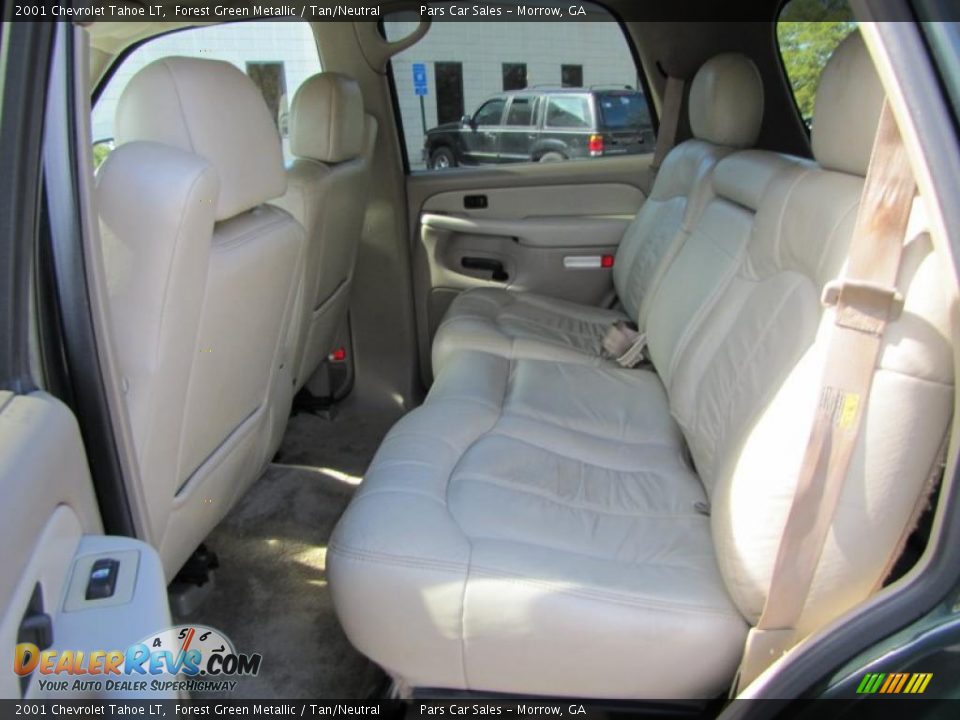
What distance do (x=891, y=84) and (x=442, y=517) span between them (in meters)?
0.85

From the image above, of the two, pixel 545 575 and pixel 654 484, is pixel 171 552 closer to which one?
pixel 545 575

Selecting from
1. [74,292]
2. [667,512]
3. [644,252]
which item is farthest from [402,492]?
[644,252]

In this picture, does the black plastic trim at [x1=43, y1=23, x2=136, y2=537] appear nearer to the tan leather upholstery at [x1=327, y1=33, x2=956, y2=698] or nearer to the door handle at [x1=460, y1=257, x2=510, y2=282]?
the tan leather upholstery at [x1=327, y1=33, x2=956, y2=698]

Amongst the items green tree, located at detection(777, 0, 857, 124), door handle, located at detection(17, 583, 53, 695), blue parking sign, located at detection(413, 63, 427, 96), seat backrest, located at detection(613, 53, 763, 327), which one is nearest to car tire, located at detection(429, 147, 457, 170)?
blue parking sign, located at detection(413, 63, 427, 96)

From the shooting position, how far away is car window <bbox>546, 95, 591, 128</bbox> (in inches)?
111

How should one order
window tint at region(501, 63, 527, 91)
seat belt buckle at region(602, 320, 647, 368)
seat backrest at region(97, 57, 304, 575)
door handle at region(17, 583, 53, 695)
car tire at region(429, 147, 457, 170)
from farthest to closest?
car tire at region(429, 147, 457, 170)
window tint at region(501, 63, 527, 91)
seat belt buckle at region(602, 320, 647, 368)
seat backrest at region(97, 57, 304, 575)
door handle at region(17, 583, 53, 695)

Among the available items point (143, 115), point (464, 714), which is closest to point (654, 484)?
point (464, 714)

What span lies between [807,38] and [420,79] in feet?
4.17

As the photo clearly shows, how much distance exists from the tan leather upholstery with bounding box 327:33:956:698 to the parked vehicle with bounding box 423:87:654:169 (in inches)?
53.2

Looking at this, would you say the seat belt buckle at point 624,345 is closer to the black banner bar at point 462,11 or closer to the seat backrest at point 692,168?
the seat backrest at point 692,168

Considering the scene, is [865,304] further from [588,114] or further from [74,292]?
[588,114]

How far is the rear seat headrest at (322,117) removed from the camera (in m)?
2.05

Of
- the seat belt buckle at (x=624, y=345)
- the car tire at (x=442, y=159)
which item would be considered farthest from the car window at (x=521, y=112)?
the seat belt buckle at (x=624, y=345)

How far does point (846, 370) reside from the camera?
3.24 ft
